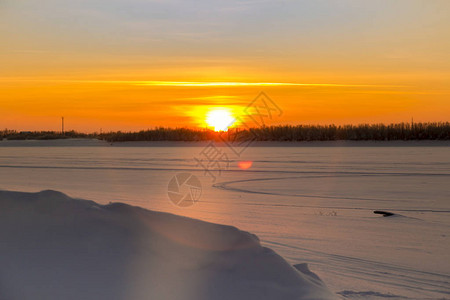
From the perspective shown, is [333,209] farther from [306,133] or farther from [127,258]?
[306,133]

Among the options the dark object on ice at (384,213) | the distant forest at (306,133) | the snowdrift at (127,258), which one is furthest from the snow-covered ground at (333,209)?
the distant forest at (306,133)

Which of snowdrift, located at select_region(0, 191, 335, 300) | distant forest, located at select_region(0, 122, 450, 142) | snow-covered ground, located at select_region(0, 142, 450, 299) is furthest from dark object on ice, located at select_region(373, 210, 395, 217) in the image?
distant forest, located at select_region(0, 122, 450, 142)

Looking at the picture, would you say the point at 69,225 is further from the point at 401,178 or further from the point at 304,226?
the point at 401,178

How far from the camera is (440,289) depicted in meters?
4.18

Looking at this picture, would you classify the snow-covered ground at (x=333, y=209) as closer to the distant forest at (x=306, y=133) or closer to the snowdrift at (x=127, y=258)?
the snowdrift at (x=127, y=258)

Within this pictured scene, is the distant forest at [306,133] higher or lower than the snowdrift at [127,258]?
higher

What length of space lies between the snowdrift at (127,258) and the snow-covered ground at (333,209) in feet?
2.86

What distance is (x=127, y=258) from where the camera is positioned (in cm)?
355

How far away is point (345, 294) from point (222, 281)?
3.66 feet

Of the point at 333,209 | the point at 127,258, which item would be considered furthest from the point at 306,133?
the point at 127,258

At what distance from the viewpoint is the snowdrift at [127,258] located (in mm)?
3318

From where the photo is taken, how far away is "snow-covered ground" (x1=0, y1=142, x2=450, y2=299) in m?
4.64

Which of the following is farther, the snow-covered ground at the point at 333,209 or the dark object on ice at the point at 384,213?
the dark object on ice at the point at 384,213

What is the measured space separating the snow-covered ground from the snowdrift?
0.87 m
